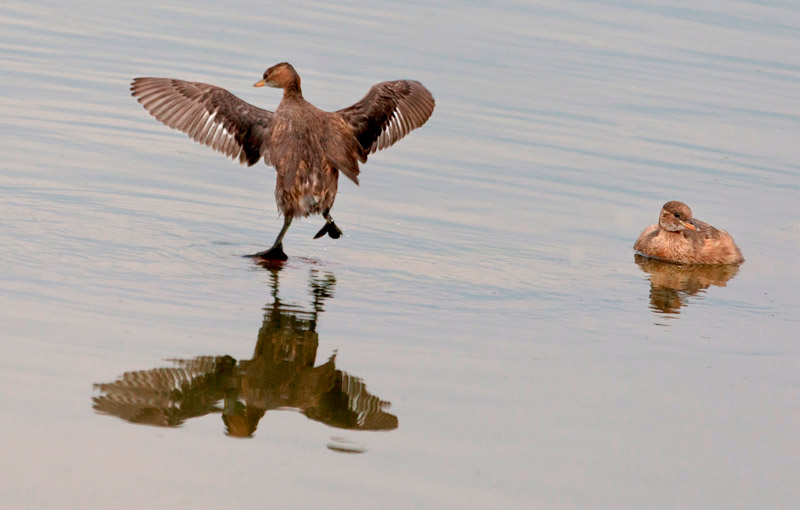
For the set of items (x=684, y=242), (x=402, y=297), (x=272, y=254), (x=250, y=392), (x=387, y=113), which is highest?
(x=387, y=113)

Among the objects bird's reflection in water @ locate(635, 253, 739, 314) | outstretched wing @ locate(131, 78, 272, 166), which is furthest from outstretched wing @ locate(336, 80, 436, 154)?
bird's reflection in water @ locate(635, 253, 739, 314)

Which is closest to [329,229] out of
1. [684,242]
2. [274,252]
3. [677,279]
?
[274,252]

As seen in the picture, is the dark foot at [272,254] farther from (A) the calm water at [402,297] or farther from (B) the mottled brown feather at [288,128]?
(B) the mottled brown feather at [288,128]

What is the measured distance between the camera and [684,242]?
1217cm

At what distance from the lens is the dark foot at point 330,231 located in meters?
10.7

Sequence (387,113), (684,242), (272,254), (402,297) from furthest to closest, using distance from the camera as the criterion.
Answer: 1. (684,242)
2. (387,113)
3. (272,254)
4. (402,297)

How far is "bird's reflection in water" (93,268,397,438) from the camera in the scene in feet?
21.3

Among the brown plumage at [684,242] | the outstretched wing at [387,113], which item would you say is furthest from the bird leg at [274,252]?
the brown plumage at [684,242]

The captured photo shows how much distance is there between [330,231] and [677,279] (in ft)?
9.97

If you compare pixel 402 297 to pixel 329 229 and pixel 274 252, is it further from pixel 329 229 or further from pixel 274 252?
pixel 329 229

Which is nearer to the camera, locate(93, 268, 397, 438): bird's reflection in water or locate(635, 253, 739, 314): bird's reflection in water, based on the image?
locate(93, 268, 397, 438): bird's reflection in water

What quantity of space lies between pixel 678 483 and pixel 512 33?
55.8 feet

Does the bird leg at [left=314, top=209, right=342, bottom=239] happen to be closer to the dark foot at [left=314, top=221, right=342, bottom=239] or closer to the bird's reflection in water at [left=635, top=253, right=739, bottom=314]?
the dark foot at [left=314, top=221, right=342, bottom=239]

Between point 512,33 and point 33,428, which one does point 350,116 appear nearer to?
point 33,428
